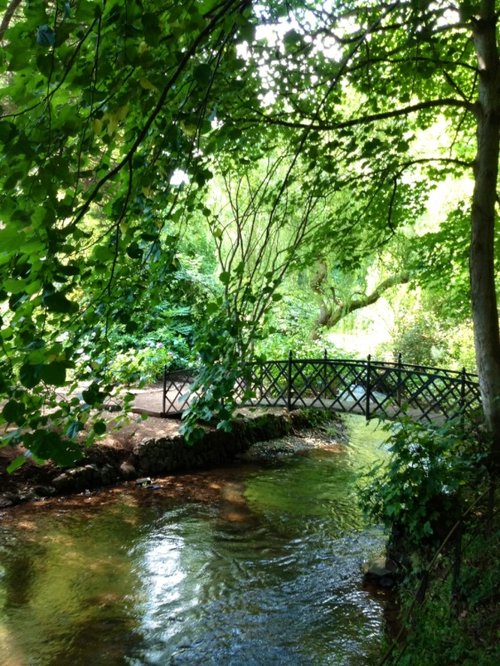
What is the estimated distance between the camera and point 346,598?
19.3 feet

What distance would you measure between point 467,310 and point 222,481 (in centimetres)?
566

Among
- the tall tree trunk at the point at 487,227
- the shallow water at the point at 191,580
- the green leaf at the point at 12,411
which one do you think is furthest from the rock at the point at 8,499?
the green leaf at the point at 12,411

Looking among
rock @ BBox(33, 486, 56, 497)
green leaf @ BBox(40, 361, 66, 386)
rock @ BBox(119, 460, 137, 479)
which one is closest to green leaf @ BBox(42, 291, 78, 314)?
green leaf @ BBox(40, 361, 66, 386)

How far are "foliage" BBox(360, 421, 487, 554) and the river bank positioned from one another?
6.57ft

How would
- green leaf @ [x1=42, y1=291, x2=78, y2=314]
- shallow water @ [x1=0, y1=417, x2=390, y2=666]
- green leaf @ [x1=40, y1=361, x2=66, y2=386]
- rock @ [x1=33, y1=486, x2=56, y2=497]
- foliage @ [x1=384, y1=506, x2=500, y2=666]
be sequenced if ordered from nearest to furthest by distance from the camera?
green leaf @ [x1=40, y1=361, x2=66, y2=386] < green leaf @ [x1=42, y1=291, x2=78, y2=314] < foliage @ [x1=384, y1=506, x2=500, y2=666] < shallow water @ [x1=0, y1=417, x2=390, y2=666] < rock @ [x1=33, y1=486, x2=56, y2=497]

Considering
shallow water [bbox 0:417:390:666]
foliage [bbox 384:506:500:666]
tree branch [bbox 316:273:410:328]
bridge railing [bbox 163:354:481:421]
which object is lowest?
shallow water [bbox 0:417:390:666]

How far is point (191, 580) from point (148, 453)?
4.16 metres

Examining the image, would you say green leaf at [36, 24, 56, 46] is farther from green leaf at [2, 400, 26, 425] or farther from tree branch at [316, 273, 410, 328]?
tree branch at [316, 273, 410, 328]

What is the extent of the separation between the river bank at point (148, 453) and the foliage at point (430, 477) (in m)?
2.00

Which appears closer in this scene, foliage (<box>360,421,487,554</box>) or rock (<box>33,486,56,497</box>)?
foliage (<box>360,421,487,554</box>)

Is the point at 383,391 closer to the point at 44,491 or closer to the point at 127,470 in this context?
the point at 127,470

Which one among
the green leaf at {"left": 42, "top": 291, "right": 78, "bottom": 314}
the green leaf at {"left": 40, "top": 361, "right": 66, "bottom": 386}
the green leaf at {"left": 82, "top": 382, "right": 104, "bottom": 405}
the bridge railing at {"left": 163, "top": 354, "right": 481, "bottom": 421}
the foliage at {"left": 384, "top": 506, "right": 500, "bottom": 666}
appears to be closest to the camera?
the green leaf at {"left": 40, "top": 361, "right": 66, "bottom": 386}

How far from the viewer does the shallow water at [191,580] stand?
16.3ft

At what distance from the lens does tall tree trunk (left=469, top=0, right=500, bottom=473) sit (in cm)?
522
